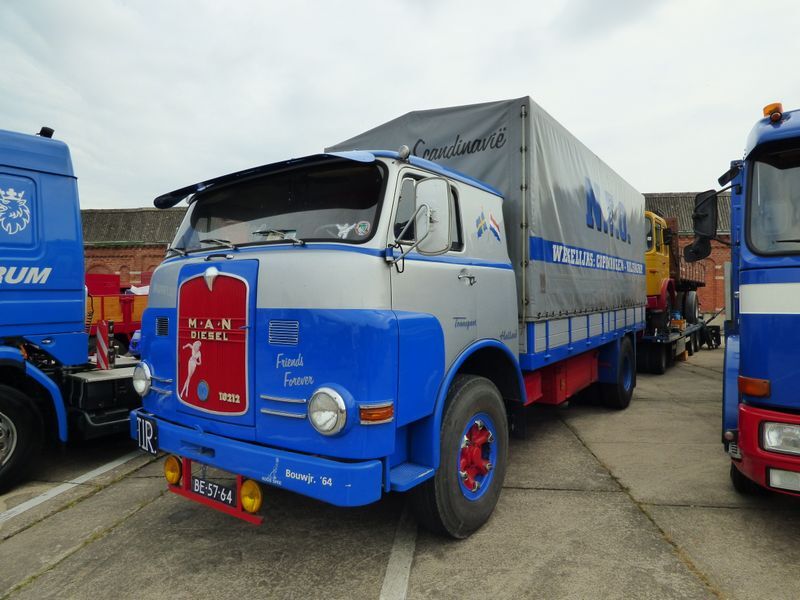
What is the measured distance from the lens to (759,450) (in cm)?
290

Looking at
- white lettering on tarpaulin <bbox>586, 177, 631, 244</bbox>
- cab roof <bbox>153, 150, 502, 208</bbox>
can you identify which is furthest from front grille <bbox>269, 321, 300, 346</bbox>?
white lettering on tarpaulin <bbox>586, 177, 631, 244</bbox>

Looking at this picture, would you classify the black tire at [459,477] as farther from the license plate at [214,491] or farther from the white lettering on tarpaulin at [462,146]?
the white lettering on tarpaulin at [462,146]

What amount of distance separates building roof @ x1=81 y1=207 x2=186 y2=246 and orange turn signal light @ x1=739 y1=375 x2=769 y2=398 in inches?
1188

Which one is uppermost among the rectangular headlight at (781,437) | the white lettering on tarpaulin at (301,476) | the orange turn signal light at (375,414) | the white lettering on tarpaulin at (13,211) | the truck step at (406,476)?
the white lettering on tarpaulin at (13,211)

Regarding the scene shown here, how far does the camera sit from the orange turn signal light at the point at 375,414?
2.45 metres

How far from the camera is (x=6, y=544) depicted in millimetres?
3346

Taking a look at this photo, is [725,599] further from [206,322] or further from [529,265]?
[206,322]

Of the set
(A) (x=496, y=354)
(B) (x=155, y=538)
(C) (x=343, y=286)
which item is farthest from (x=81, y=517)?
(A) (x=496, y=354)

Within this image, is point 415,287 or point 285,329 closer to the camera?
point 285,329

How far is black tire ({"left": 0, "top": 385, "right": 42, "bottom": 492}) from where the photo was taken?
13.6 ft

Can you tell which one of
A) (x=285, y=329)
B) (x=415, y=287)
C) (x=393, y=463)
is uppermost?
(x=415, y=287)

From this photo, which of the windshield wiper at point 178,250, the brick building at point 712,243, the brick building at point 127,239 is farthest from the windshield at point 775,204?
the brick building at point 127,239

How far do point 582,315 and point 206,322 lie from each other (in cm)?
378

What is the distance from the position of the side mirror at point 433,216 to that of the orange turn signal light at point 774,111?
6.83 ft
